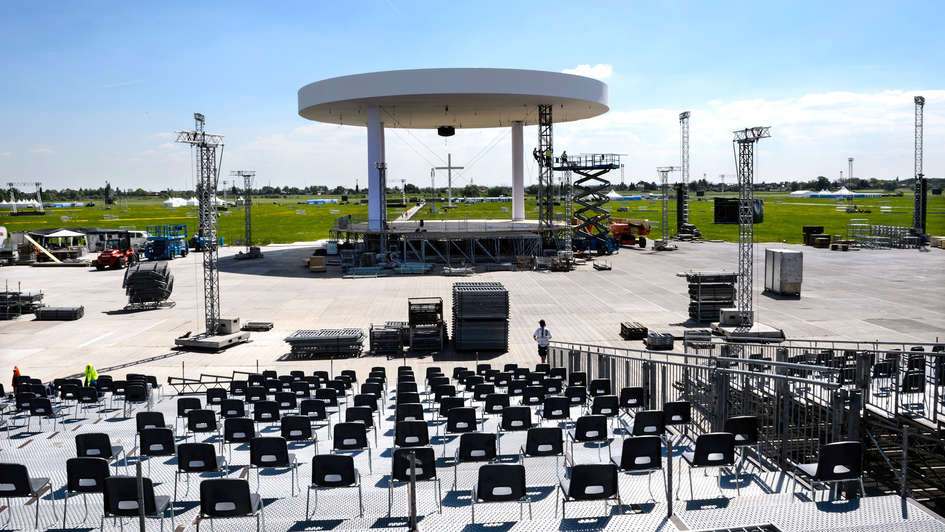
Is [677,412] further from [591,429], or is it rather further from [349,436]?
[349,436]

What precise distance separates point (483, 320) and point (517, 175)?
42284 millimetres

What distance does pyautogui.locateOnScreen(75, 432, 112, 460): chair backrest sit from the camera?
33.9 ft

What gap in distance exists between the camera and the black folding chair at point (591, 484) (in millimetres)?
7723

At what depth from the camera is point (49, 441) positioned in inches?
490

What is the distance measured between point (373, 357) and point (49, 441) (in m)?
14.7

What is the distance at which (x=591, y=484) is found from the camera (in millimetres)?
7789

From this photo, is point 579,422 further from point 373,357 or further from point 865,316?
point 865,316

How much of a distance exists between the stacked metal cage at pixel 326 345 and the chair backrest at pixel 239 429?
14.8 meters

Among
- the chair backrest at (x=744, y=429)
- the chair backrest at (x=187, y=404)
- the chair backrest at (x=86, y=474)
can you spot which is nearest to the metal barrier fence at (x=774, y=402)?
the chair backrest at (x=744, y=429)

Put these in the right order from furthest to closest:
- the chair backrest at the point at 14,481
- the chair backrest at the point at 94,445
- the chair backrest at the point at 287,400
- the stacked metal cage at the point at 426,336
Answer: the stacked metal cage at the point at 426,336
the chair backrest at the point at 287,400
the chair backrest at the point at 94,445
the chair backrest at the point at 14,481

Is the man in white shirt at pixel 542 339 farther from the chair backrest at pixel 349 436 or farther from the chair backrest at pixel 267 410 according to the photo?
the chair backrest at pixel 349 436

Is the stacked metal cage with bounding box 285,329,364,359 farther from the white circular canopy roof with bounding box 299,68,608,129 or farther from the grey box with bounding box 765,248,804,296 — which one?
the white circular canopy roof with bounding box 299,68,608,129

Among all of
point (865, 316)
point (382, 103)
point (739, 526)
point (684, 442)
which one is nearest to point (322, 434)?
point (684, 442)

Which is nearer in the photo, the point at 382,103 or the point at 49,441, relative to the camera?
the point at 49,441
